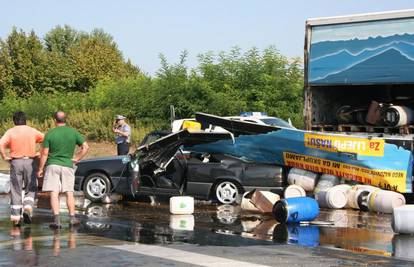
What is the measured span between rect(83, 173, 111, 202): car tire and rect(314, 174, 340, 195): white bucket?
419 cm

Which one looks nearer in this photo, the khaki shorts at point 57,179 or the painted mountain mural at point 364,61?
the khaki shorts at point 57,179

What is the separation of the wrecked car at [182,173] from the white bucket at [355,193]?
53.1 inches

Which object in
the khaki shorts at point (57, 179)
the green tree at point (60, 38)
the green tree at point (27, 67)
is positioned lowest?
the khaki shorts at point (57, 179)

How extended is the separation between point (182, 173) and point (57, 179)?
166 inches

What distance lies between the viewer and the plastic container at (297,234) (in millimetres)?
9823

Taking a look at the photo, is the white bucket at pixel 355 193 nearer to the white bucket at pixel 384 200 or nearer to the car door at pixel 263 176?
the white bucket at pixel 384 200

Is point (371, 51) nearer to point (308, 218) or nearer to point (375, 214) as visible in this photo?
point (375, 214)

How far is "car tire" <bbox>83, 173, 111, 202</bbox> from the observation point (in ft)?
49.4

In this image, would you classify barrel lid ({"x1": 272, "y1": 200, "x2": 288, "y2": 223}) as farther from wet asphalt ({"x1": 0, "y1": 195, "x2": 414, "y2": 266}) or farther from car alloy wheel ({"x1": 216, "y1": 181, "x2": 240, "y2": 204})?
car alloy wheel ({"x1": 216, "y1": 181, "x2": 240, "y2": 204})

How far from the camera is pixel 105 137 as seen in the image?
3147cm

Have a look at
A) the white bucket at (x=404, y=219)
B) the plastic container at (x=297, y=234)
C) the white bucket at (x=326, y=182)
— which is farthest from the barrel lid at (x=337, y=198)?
the white bucket at (x=404, y=219)

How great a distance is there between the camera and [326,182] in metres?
14.1

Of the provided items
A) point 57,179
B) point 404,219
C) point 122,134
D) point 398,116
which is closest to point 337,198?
point 398,116

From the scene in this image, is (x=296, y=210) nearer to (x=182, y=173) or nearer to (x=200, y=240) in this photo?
(x=200, y=240)
